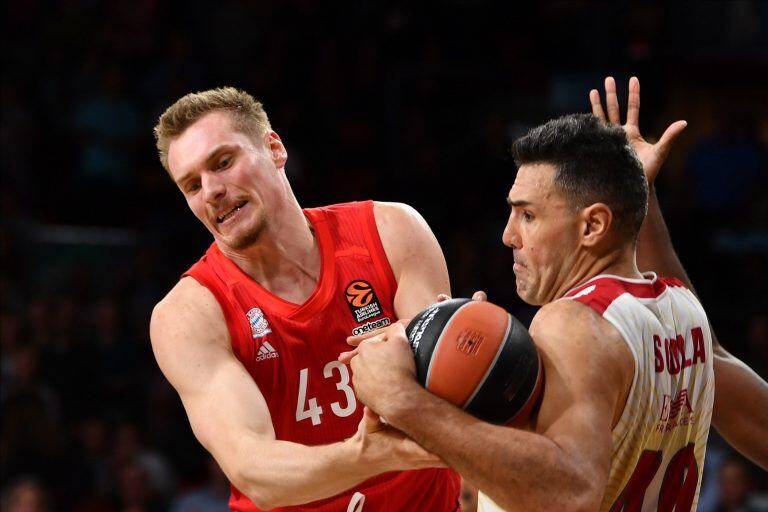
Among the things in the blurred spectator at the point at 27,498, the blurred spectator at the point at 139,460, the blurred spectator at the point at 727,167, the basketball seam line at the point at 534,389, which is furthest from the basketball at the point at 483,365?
the blurred spectator at the point at 727,167

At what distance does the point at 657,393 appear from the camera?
10.7 feet

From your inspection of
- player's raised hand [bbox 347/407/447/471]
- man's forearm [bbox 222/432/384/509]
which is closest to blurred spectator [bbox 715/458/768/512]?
man's forearm [bbox 222/432/384/509]

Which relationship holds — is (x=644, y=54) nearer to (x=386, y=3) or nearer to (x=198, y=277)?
(x=386, y=3)

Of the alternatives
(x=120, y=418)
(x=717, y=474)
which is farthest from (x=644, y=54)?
(x=120, y=418)

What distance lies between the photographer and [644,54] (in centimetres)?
1024

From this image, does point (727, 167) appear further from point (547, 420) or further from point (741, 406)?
point (547, 420)

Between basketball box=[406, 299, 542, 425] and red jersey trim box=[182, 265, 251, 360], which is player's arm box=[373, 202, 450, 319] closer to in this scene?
red jersey trim box=[182, 265, 251, 360]

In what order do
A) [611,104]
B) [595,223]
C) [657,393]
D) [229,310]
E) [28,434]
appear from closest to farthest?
1. [657,393]
2. [595,223]
3. [229,310]
4. [611,104]
5. [28,434]

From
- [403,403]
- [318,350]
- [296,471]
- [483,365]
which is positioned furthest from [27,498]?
[483,365]

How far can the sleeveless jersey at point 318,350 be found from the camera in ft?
13.9

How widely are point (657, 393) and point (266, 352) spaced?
1.54 metres

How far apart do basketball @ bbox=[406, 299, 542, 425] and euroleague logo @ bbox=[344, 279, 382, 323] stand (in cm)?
108

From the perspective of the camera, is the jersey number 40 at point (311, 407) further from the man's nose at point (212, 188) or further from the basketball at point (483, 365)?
the basketball at point (483, 365)

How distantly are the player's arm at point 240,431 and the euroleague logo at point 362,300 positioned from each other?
494 millimetres
